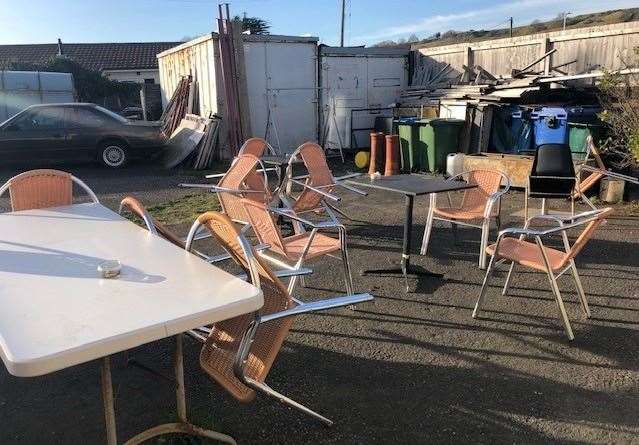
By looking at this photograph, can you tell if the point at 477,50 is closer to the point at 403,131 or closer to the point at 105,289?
the point at 403,131

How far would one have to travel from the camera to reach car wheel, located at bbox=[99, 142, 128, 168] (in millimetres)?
10625

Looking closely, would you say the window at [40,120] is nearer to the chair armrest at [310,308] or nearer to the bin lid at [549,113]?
the bin lid at [549,113]

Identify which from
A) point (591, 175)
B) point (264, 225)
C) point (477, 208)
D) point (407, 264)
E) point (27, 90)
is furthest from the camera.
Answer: point (27, 90)

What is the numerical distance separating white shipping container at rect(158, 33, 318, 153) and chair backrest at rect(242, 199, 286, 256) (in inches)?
308

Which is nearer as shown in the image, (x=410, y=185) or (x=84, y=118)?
(x=410, y=185)

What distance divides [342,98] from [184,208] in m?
6.27

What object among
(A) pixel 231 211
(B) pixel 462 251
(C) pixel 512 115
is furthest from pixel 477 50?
(A) pixel 231 211

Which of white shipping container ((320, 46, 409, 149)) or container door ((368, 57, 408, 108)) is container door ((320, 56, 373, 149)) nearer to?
white shipping container ((320, 46, 409, 149))

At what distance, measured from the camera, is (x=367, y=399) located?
2.70 m

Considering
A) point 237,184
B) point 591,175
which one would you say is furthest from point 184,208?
point 591,175

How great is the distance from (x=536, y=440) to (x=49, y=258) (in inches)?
90.4

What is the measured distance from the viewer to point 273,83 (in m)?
11.5

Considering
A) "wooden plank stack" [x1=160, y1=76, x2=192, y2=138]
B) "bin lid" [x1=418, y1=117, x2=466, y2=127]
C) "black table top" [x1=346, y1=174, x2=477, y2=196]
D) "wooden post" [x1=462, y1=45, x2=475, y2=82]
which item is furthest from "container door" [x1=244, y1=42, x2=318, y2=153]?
"black table top" [x1=346, y1=174, x2=477, y2=196]

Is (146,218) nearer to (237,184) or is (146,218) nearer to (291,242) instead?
(291,242)
